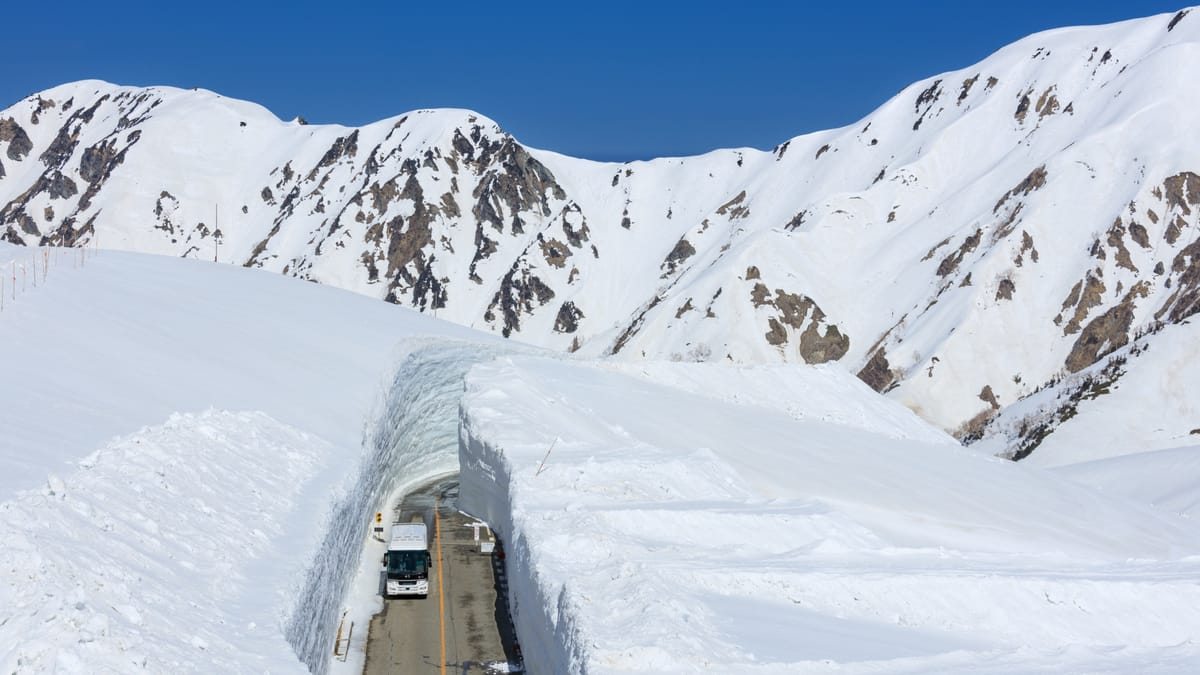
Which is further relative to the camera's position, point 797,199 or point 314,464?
point 797,199

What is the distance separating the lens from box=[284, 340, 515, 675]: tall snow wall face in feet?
58.5

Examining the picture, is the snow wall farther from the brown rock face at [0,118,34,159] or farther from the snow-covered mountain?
the brown rock face at [0,118,34,159]

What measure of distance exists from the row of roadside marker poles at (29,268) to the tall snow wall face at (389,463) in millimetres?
9281

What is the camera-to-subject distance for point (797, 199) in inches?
6048

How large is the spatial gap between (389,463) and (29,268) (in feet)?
39.3

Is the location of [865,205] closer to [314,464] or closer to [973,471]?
[973,471]

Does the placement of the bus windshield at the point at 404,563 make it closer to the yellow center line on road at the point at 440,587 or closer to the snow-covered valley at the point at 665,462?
the yellow center line on road at the point at 440,587

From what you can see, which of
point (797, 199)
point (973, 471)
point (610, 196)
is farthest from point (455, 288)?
point (973, 471)

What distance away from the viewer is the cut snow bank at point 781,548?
1664 centimetres

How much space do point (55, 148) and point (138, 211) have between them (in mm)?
32977

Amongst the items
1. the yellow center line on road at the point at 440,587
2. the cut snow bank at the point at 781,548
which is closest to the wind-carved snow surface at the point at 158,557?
the cut snow bank at the point at 781,548

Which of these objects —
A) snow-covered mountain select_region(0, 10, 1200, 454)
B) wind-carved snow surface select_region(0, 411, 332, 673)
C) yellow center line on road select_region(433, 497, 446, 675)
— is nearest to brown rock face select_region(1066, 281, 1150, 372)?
snow-covered mountain select_region(0, 10, 1200, 454)

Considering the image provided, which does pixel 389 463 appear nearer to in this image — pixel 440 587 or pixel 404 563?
pixel 440 587

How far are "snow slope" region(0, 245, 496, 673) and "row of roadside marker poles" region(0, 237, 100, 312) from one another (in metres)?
0.22
